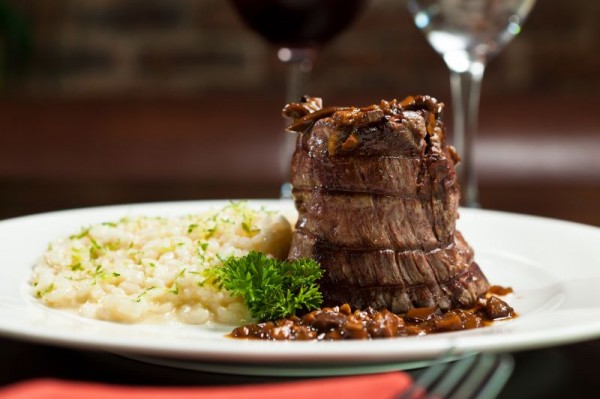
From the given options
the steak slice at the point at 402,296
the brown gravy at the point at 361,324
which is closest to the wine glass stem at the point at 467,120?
the steak slice at the point at 402,296

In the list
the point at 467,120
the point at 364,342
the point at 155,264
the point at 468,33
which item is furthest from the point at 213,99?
the point at 364,342

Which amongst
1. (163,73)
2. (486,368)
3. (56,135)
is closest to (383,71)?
(163,73)

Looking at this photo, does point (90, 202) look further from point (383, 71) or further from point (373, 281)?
point (383, 71)

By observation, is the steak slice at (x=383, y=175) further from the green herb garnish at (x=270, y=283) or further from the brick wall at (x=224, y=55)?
the brick wall at (x=224, y=55)

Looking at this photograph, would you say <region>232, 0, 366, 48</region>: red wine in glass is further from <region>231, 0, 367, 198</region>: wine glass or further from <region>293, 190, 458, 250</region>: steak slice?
<region>293, 190, 458, 250</region>: steak slice

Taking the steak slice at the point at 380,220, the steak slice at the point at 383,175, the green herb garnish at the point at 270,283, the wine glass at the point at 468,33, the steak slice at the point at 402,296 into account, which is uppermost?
the wine glass at the point at 468,33

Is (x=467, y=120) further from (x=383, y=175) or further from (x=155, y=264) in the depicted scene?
(x=155, y=264)
